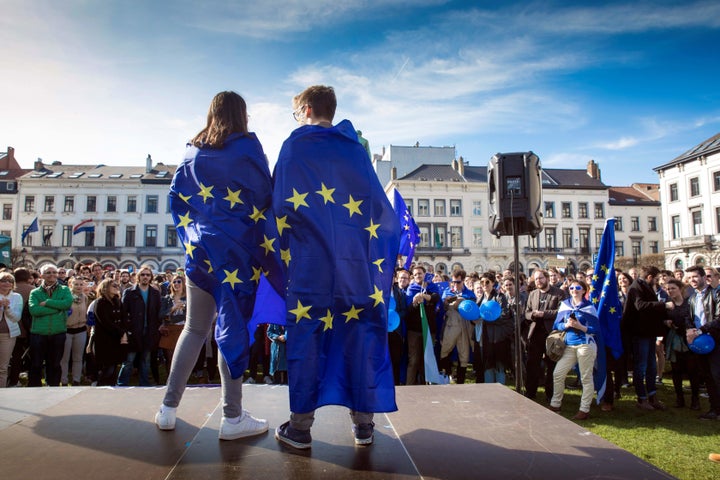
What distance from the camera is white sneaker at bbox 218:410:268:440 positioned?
10.1 ft

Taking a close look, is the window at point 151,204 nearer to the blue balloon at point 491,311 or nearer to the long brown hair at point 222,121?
the blue balloon at point 491,311

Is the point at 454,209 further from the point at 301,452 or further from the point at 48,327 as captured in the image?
the point at 301,452

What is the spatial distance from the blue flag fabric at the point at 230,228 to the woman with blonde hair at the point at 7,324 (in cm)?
615

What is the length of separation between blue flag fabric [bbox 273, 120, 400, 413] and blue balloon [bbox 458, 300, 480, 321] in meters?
5.28

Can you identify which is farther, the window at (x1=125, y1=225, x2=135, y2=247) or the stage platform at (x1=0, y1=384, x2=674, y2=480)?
the window at (x1=125, y1=225, x2=135, y2=247)

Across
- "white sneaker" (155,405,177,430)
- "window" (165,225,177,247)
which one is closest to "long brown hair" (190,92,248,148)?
"white sneaker" (155,405,177,430)

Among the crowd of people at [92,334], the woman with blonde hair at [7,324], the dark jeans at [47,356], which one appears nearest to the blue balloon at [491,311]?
the crowd of people at [92,334]

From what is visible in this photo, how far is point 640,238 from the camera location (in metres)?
62.1

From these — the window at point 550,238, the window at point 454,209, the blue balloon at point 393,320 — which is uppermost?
the window at point 454,209

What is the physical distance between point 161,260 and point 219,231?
2247 inches

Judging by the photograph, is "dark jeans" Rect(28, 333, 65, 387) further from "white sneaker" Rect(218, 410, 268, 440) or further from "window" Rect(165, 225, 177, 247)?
"window" Rect(165, 225, 177, 247)

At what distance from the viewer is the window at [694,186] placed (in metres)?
48.1

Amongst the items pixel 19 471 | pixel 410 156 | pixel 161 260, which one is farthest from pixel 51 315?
pixel 410 156

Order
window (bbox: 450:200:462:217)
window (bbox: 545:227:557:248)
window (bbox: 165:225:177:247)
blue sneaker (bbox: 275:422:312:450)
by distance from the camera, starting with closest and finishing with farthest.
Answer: blue sneaker (bbox: 275:422:312:450) < window (bbox: 165:225:177:247) < window (bbox: 450:200:462:217) < window (bbox: 545:227:557:248)
